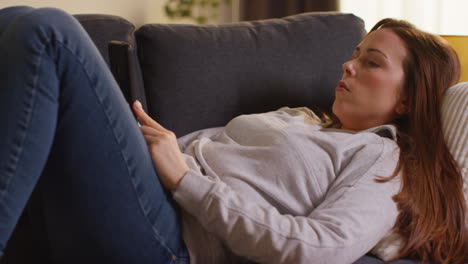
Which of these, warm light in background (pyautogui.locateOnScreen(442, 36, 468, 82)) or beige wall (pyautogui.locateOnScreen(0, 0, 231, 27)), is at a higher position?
warm light in background (pyautogui.locateOnScreen(442, 36, 468, 82))

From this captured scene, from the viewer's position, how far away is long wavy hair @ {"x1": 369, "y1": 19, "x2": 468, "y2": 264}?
3.70 ft

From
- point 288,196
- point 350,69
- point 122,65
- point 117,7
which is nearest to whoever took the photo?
point 288,196

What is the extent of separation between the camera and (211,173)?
121 centimetres

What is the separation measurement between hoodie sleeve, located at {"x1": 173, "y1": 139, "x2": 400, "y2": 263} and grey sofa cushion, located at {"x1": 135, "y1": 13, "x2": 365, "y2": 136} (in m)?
0.54

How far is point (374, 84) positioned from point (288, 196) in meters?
0.40

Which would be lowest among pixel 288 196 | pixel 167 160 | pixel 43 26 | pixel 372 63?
pixel 288 196

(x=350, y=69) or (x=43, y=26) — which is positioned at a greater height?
(x=43, y=26)

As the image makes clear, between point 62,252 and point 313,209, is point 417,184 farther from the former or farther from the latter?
point 62,252

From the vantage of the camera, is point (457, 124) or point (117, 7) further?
point (117, 7)

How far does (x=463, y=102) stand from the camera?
1302 mm

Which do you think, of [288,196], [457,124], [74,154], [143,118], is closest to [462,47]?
[457,124]

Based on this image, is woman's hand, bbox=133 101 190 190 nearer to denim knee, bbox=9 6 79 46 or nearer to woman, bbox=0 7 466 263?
woman, bbox=0 7 466 263

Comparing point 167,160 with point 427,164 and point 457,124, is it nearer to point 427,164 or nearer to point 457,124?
point 427,164

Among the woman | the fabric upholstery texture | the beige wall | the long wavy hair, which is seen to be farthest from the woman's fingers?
the beige wall
